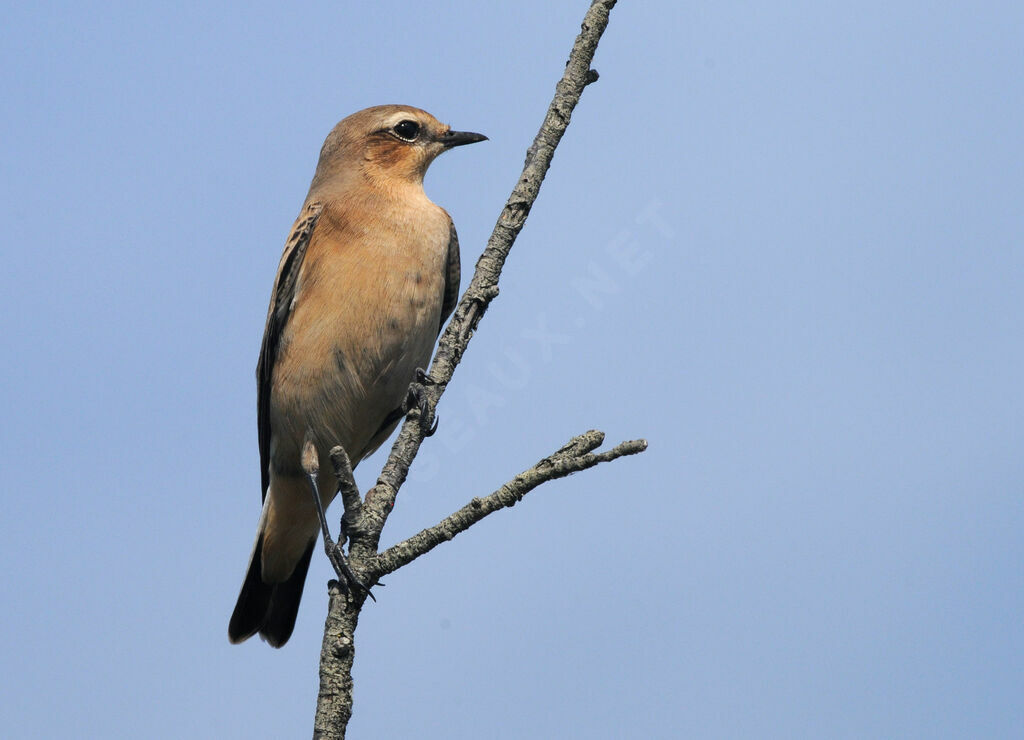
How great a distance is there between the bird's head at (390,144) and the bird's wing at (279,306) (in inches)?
21.4

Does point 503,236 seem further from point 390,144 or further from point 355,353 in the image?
point 390,144

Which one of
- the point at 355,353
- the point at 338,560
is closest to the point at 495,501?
the point at 338,560

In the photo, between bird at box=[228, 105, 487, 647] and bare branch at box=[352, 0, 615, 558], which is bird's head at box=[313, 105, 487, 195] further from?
bare branch at box=[352, 0, 615, 558]

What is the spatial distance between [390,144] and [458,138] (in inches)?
22.6

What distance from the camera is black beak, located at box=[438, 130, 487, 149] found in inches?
343

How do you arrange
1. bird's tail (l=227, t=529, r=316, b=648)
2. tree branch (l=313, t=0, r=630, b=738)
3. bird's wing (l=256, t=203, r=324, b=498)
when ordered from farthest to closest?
bird's tail (l=227, t=529, r=316, b=648) → bird's wing (l=256, t=203, r=324, b=498) → tree branch (l=313, t=0, r=630, b=738)

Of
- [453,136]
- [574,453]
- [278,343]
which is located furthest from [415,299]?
[574,453]

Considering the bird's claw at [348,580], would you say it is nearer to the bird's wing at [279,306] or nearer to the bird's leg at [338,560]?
the bird's leg at [338,560]

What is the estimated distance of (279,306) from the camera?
A: 8.22 metres

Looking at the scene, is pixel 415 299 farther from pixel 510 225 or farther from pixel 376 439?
pixel 510 225

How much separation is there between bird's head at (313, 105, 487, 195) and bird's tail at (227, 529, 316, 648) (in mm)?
3172

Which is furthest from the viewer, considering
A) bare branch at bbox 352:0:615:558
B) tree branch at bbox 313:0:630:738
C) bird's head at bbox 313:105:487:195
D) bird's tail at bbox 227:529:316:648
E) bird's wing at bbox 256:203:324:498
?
bird's tail at bbox 227:529:316:648

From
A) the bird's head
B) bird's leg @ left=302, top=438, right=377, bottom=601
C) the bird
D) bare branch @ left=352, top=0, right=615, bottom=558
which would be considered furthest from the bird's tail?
bare branch @ left=352, top=0, right=615, bottom=558

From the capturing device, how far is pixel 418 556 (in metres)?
4.77
